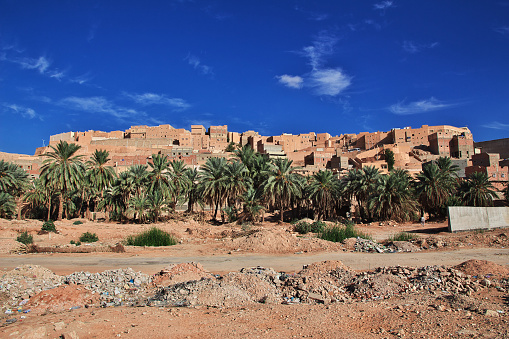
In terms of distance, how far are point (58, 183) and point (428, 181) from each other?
107ft

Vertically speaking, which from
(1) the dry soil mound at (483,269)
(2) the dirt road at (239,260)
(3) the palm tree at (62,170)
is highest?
(3) the palm tree at (62,170)

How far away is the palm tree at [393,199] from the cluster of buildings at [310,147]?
24.2 metres

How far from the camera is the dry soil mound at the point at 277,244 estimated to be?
55.4 ft

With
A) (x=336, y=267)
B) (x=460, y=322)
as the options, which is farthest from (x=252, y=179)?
(x=460, y=322)

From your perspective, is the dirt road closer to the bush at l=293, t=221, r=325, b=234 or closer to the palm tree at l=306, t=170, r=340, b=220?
the bush at l=293, t=221, r=325, b=234

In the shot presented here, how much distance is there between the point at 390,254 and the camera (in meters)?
14.9

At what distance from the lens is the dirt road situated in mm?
12594

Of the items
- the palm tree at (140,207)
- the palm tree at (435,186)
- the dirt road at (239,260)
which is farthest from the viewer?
the palm tree at (140,207)

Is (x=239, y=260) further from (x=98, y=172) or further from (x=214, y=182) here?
(x=98, y=172)

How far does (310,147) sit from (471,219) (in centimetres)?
6415

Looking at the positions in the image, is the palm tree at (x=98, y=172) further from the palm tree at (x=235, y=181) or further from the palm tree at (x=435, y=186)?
the palm tree at (x=435, y=186)

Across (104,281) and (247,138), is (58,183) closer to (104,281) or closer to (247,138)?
(104,281)

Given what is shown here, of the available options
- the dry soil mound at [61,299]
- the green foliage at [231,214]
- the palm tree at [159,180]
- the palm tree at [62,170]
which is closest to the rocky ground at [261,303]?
the dry soil mound at [61,299]

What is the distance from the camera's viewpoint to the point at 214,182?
100.0 feet
